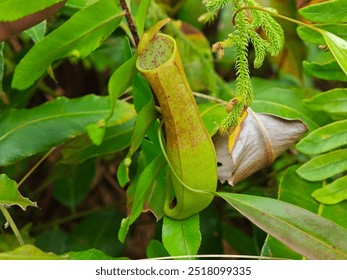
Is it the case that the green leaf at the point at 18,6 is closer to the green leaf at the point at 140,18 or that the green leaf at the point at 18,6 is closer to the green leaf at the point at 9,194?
the green leaf at the point at 140,18

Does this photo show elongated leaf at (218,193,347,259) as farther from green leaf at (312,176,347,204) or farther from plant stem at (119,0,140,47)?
plant stem at (119,0,140,47)

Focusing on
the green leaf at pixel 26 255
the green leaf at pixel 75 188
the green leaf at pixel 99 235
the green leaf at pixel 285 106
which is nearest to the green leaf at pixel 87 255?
the green leaf at pixel 26 255

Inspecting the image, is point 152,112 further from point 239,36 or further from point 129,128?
point 129,128

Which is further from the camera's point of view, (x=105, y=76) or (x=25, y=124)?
(x=105, y=76)

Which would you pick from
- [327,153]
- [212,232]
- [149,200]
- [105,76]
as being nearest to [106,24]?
[149,200]

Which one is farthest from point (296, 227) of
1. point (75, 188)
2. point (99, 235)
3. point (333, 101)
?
point (75, 188)

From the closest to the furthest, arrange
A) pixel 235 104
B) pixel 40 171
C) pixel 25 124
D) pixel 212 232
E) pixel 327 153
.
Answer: pixel 235 104 → pixel 327 153 → pixel 25 124 → pixel 212 232 → pixel 40 171
